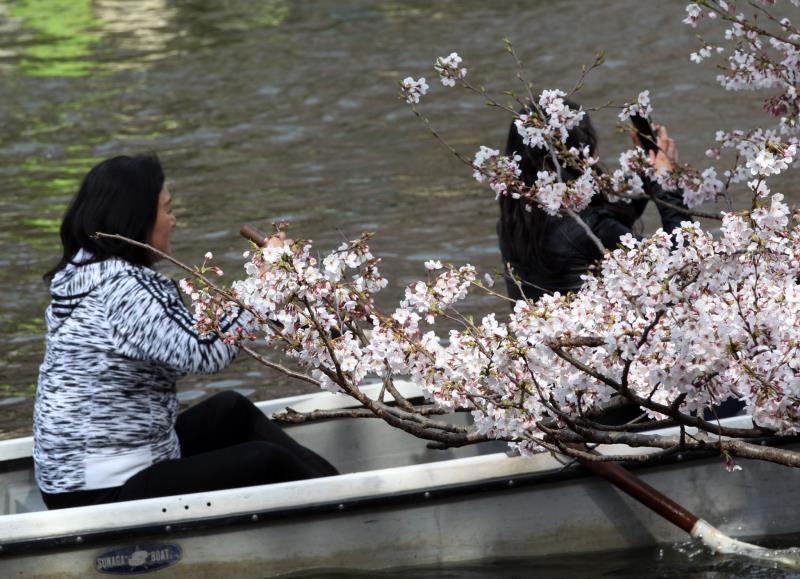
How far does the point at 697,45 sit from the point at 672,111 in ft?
11.4

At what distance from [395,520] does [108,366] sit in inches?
47.2

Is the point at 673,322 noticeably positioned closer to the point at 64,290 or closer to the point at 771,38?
the point at 771,38

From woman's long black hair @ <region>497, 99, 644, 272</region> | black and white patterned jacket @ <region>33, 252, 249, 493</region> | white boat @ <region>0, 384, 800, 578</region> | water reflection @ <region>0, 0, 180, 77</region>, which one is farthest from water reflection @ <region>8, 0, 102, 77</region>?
white boat @ <region>0, 384, 800, 578</region>

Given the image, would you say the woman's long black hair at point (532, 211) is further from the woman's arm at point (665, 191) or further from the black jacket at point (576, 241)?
the woman's arm at point (665, 191)

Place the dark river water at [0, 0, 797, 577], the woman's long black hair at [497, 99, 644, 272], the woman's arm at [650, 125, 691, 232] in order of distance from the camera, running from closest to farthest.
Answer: the woman's long black hair at [497, 99, 644, 272] < the woman's arm at [650, 125, 691, 232] < the dark river water at [0, 0, 797, 577]

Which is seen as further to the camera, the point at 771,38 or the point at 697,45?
the point at 697,45

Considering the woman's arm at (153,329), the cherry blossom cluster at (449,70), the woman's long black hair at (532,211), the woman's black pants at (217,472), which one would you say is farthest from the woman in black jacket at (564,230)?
the woman's arm at (153,329)

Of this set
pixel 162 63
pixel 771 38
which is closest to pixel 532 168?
pixel 771 38

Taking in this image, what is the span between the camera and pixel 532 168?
551 centimetres

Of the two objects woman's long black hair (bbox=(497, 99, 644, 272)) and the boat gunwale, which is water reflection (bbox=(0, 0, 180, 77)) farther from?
the boat gunwale

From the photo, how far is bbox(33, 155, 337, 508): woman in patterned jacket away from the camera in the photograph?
16.8ft

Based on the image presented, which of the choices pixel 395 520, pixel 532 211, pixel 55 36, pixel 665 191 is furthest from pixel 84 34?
pixel 395 520

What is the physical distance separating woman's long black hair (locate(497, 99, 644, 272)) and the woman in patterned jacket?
1.26 m

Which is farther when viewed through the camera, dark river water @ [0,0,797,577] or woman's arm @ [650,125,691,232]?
dark river water @ [0,0,797,577]
